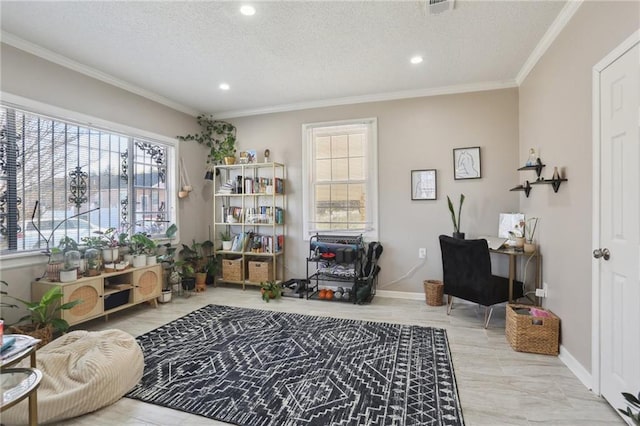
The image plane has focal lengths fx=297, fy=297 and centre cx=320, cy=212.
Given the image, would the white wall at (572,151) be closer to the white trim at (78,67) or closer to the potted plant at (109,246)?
the potted plant at (109,246)

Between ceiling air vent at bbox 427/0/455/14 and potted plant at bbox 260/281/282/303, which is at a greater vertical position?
Result: ceiling air vent at bbox 427/0/455/14

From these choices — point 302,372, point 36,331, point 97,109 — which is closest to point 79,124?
point 97,109

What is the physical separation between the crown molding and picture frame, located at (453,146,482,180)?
0.74 m

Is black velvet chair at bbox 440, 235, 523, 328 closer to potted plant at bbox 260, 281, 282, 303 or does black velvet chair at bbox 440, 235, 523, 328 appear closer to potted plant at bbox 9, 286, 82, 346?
potted plant at bbox 260, 281, 282, 303

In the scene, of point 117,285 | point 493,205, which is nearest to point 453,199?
point 493,205

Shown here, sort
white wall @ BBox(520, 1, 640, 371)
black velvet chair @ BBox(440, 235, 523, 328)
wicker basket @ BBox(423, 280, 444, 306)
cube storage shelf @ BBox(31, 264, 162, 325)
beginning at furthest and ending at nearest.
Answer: wicker basket @ BBox(423, 280, 444, 306), black velvet chair @ BBox(440, 235, 523, 328), cube storage shelf @ BBox(31, 264, 162, 325), white wall @ BBox(520, 1, 640, 371)

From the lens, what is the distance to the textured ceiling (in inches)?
90.3

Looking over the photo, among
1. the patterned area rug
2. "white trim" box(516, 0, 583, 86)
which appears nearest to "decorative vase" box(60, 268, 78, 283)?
the patterned area rug

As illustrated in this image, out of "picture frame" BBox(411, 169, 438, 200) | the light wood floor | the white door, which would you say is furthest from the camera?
"picture frame" BBox(411, 169, 438, 200)

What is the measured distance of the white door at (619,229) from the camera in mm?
1586

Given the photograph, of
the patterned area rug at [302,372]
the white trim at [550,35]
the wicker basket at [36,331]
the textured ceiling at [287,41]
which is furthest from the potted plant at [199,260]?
the white trim at [550,35]

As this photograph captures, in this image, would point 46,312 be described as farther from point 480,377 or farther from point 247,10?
point 480,377

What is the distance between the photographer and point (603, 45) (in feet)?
6.08

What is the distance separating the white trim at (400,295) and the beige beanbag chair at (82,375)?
9.53 feet
